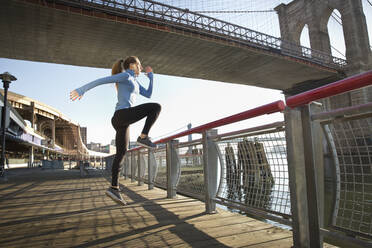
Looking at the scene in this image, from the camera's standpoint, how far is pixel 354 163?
1297 millimetres

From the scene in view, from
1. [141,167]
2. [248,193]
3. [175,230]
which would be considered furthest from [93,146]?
[248,193]

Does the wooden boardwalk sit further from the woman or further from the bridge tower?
the bridge tower

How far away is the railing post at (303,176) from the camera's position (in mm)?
1378

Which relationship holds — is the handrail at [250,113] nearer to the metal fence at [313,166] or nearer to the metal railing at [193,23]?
the metal fence at [313,166]

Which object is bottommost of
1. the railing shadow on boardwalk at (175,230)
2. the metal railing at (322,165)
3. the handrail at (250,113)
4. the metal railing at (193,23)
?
the railing shadow on boardwalk at (175,230)

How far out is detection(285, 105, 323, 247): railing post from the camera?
1.38 metres

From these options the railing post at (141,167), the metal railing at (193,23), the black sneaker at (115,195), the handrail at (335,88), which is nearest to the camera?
the handrail at (335,88)

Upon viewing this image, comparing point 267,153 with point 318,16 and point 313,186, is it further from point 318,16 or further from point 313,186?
point 318,16

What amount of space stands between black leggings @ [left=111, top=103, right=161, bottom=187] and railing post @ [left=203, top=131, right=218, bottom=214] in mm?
580

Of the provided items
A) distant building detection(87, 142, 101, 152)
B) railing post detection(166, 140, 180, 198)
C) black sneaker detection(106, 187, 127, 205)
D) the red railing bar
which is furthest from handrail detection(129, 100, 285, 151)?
distant building detection(87, 142, 101, 152)

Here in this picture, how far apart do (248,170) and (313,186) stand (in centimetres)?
74

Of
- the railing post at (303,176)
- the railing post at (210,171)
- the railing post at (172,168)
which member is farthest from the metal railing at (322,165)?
the railing post at (172,168)

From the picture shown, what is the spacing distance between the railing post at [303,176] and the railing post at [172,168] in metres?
2.28

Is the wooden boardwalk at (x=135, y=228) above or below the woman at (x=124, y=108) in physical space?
below
